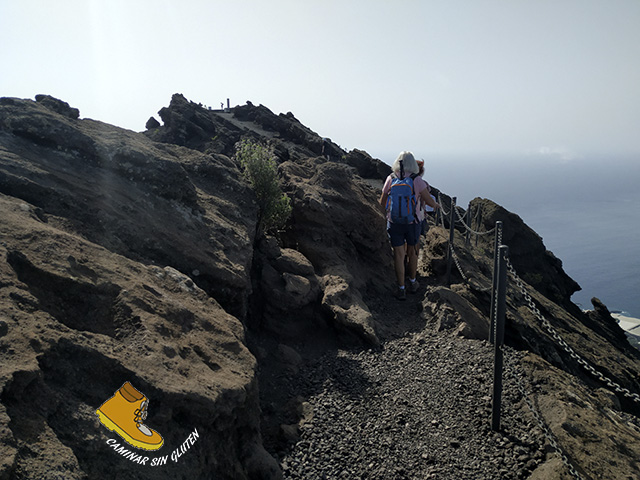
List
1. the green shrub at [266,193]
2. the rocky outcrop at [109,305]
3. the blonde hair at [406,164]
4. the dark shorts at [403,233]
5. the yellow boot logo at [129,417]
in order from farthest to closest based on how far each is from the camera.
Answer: the green shrub at [266,193]
the dark shorts at [403,233]
the blonde hair at [406,164]
the yellow boot logo at [129,417]
the rocky outcrop at [109,305]

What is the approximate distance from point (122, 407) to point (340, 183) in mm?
8598

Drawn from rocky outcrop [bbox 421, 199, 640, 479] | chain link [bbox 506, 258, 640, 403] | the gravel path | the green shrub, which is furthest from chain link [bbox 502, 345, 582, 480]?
the green shrub

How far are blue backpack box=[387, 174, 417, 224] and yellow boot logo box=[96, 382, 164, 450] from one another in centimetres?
661

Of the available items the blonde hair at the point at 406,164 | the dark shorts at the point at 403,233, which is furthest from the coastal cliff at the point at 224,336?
the blonde hair at the point at 406,164

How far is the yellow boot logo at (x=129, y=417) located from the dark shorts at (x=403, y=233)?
6.75 meters

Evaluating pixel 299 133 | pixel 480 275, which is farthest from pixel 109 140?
pixel 299 133

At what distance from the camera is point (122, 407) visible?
3936mm

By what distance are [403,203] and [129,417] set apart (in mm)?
6893

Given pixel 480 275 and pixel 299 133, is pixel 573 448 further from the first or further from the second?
pixel 299 133

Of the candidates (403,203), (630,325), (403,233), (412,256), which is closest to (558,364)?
(412,256)

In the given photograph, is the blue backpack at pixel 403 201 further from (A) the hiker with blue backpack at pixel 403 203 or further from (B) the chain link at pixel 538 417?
(B) the chain link at pixel 538 417

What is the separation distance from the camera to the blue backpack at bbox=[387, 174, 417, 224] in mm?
9489

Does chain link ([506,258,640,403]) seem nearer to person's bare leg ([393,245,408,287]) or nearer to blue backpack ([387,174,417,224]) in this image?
blue backpack ([387,174,417,224])

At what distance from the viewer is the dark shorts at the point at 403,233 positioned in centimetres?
980
